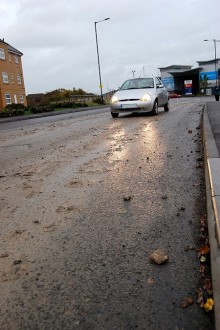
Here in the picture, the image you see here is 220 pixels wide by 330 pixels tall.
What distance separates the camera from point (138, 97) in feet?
43.3

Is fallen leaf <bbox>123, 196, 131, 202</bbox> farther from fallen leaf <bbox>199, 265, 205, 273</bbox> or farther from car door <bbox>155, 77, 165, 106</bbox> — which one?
car door <bbox>155, 77, 165, 106</bbox>

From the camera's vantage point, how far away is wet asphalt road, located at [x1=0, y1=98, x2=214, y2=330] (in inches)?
76.8

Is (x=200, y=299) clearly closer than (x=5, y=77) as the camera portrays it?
Yes

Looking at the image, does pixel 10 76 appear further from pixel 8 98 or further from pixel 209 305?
pixel 209 305

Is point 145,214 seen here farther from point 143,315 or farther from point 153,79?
point 153,79

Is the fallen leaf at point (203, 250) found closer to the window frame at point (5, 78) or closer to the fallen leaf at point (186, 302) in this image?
the fallen leaf at point (186, 302)

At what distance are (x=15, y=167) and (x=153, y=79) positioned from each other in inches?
393

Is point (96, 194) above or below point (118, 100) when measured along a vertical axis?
below

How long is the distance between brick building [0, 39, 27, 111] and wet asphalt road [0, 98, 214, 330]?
41.7 m

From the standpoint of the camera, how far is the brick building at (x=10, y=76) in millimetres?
46250

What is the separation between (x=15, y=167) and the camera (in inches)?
224

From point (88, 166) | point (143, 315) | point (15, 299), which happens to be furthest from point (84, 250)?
point (88, 166)

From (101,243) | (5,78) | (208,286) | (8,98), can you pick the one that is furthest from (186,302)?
(5,78)

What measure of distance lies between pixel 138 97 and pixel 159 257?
11.2 metres
